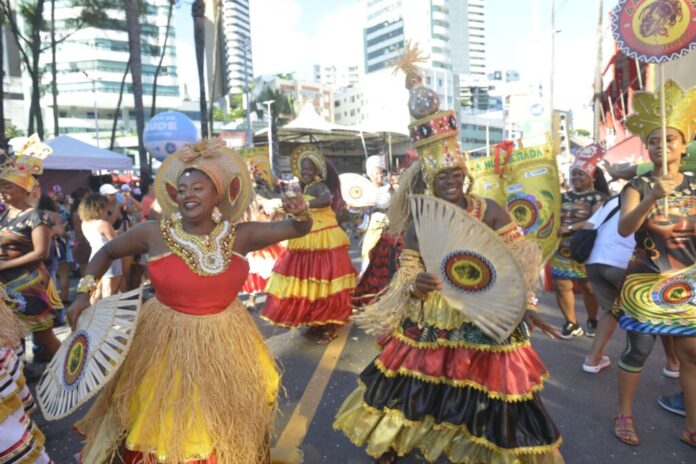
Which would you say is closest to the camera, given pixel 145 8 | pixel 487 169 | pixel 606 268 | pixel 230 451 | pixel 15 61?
pixel 230 451

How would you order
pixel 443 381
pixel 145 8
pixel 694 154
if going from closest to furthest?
pixel 443 381
pixel 694 154
pixel 145 8

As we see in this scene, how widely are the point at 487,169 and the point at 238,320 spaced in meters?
3.75

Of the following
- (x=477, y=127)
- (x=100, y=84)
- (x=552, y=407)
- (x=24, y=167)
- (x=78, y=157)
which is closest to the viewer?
(x=552, y=407)

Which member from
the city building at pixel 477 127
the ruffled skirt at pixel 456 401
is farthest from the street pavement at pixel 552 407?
the city building at pixel 477 127

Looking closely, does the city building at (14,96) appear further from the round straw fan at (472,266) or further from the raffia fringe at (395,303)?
the round straw fan at (472,266)

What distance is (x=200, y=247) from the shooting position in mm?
2400

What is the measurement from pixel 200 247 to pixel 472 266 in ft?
4.60

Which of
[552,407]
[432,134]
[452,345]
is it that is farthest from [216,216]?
[552,407]

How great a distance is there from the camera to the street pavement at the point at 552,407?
295 cm

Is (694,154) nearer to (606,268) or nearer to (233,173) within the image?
(606,268)

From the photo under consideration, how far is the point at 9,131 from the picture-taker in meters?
44.5

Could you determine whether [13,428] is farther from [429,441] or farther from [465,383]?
[465,383]

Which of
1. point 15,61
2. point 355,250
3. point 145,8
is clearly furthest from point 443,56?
point 355,250

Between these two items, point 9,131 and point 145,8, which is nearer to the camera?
point 145,8
